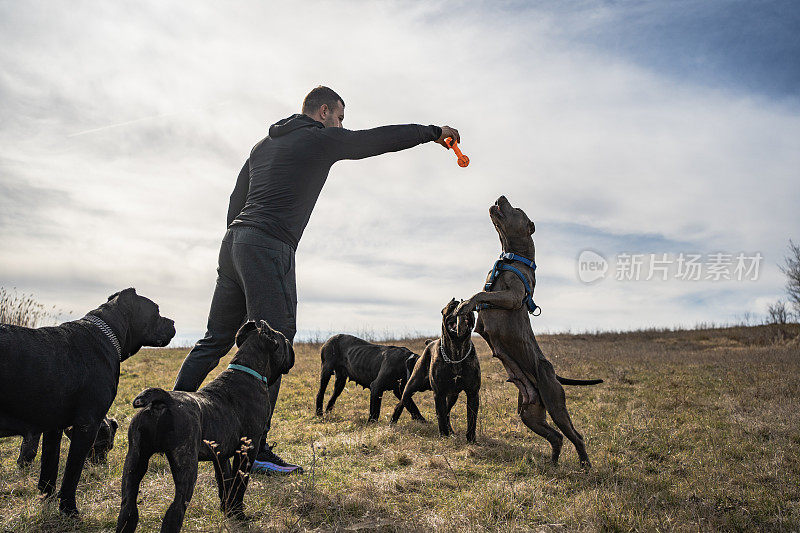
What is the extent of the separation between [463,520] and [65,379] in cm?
294

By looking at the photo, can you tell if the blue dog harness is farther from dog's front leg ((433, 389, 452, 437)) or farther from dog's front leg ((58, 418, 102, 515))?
dog's front leg ((58, 418, 102, 515))

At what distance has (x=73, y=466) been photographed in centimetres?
371

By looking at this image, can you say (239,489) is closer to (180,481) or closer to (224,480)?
(224,480)

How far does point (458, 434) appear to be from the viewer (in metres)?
6.96

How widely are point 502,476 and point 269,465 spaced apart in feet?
7.08

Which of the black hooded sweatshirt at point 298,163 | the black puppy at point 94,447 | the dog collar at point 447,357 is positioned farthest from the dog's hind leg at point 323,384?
the black hooded sweatshirt at point 298,163

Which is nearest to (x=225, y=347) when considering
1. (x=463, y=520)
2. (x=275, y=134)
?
(x=275, y=134)

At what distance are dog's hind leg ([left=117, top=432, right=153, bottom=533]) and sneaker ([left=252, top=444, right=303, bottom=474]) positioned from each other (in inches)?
65.1

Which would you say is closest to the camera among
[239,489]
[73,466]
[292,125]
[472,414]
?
[239,489]

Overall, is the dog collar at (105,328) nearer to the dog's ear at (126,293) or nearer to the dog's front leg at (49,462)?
the dog's ear at (126,293)

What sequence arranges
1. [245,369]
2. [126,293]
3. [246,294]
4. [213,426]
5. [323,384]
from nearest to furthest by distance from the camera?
1. [213,426]
2. [245,369]
3. [246,294]
4. [126,293]
5. [323,384]

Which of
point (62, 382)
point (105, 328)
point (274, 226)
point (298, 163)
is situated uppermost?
point (298, 163)

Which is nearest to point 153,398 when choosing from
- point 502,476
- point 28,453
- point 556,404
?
point 28,453

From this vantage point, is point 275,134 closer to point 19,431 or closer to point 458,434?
point 19,431
